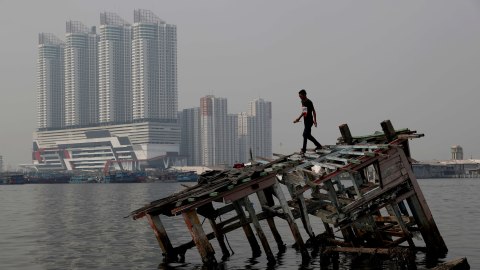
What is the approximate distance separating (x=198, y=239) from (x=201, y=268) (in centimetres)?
293

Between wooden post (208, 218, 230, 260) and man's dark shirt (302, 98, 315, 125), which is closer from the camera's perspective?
man's dark shirt (302, 98, 315, 125)

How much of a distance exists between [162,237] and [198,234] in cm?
362

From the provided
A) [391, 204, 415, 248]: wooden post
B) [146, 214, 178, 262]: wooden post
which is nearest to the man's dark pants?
[391, 204, 415, 248]: wooden post

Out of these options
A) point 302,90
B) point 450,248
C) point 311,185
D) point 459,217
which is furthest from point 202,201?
point 459,217

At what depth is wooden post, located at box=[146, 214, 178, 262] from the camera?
80.1 ft

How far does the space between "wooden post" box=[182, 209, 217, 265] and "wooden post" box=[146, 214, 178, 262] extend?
288cm

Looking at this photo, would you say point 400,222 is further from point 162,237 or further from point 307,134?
point 162,237

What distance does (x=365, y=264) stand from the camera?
23.9 metres

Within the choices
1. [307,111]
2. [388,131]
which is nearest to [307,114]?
[307,111]

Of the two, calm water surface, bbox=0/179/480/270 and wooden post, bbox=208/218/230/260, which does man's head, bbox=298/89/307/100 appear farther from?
calm water surface, bbox=0/179/480/270

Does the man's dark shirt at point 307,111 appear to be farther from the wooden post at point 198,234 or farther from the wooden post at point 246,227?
the wooden post at point 198,234

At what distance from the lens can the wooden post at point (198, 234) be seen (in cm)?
2156

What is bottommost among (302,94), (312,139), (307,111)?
(312,139)

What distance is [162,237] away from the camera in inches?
982
